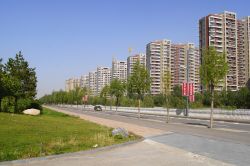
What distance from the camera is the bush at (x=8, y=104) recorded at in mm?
41156

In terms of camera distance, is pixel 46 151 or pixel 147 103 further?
pixel 147 103

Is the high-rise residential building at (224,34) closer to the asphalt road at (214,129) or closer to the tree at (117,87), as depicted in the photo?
the tree at (117,87)

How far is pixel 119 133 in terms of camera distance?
16766 millimetres

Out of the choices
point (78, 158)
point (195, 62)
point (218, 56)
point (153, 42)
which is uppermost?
point (153, 42)

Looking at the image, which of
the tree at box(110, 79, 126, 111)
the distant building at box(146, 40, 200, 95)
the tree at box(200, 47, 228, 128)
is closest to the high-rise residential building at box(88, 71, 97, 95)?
the distant building at box(146, 40, 200, 95)

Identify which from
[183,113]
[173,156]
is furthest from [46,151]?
[183,113]

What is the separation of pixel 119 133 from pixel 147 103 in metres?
63.6

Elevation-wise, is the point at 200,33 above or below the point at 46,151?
above

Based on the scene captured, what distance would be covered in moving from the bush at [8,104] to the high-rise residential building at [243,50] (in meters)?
64.4

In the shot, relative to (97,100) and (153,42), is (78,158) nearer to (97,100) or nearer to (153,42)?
(153,42)

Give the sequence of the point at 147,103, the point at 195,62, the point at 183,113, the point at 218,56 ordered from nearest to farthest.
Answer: the point at 218,56 → the point at 183,113 → the point at 147,103 → the point at 195,62

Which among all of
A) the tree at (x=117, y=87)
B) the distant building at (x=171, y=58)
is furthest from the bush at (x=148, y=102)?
the distant building at (x=171, y=58)

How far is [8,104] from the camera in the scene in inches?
1625

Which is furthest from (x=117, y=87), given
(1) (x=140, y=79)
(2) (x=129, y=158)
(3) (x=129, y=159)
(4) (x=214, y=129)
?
(3) (x=129, y=159)
